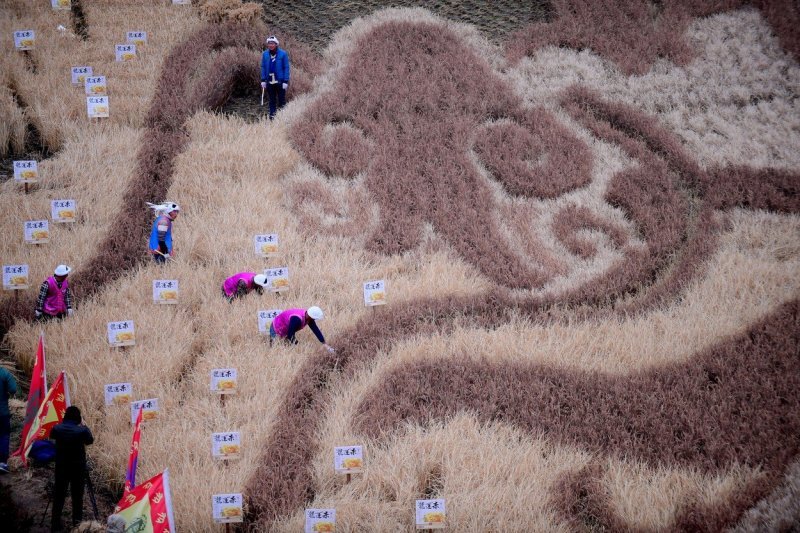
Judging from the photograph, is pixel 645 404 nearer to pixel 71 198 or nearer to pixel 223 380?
pixel 223 380

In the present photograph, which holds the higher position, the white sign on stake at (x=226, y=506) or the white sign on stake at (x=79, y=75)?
the white sign on stake at (x=79, y=75)

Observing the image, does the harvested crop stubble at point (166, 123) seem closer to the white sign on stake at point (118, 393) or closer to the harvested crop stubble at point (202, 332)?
the harvested crop stubble at point (202, 332)

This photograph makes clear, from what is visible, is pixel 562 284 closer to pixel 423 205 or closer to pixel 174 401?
pixel 423 205

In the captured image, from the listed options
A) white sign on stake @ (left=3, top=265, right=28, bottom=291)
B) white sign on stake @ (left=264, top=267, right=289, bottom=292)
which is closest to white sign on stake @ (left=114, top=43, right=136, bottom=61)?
white sign on stake @ (left=3, top=265, right=28, bottom=291)

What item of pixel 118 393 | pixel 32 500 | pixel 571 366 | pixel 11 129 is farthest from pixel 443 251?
pixel 11 129

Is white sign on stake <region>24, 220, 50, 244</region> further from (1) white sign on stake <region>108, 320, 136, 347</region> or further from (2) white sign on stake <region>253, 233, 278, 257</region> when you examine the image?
(2) white sign on stake <region>253, 233, 278, 257</region>

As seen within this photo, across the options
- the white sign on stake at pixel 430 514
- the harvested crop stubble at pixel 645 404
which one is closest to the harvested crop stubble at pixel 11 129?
the harvested crop stubble at pixel 645 404

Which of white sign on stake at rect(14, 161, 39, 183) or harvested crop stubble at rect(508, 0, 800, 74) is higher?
harvested crop stubble at rect(508, 0, 800, 74)
